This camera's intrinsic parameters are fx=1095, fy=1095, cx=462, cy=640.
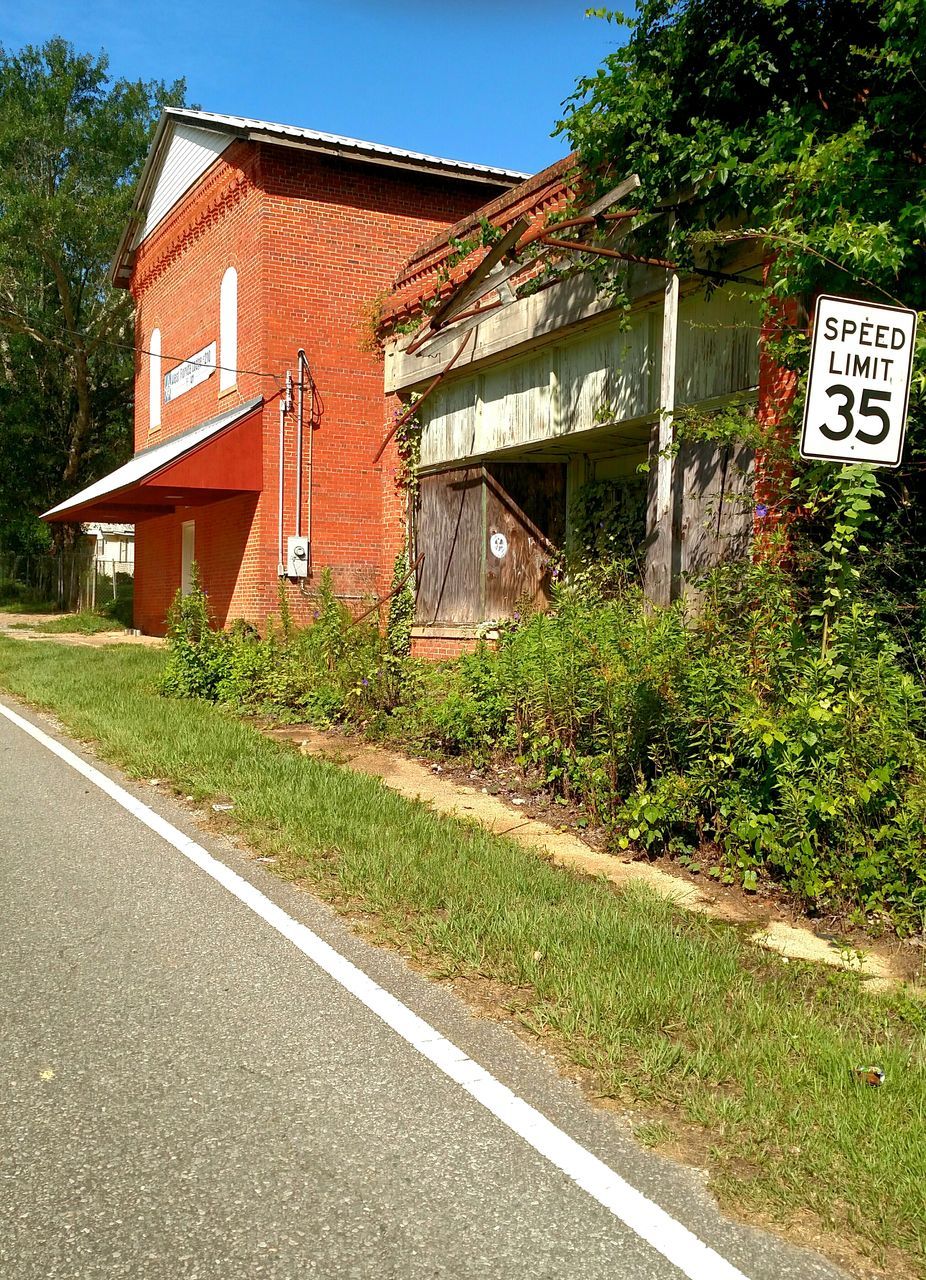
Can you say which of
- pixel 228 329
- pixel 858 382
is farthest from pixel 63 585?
pixel 858 382

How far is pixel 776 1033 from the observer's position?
4035 mm

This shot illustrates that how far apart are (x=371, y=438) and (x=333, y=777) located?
11.4m

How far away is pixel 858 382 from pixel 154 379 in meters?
21.4

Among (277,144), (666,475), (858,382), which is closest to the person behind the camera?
(858,382)

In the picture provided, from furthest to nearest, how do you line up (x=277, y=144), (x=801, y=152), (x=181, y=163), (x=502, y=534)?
(x=181, y=163) → (x=277, y=144) → (x=502, y=534) → (x=801, y=152)

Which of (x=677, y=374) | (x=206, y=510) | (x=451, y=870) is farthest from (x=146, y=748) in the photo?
(x=206, y=510)

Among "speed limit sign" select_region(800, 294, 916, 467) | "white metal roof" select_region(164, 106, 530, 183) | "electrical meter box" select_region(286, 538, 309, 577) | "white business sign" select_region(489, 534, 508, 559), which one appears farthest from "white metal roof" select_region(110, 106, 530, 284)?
"speed limit sign" select_region(800, 294, 916, 467)

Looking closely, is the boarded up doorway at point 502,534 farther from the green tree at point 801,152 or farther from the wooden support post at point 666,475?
the green tree at point 801,152

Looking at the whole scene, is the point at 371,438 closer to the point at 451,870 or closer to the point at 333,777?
the point at 333,777

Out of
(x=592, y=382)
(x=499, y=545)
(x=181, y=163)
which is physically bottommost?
(x=499, y=545)

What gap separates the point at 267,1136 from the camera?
3.30 metres

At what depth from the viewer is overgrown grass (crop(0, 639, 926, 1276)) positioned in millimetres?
3125

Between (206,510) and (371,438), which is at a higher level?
(371,438)

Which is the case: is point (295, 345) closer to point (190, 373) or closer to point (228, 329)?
point (228, 329)
